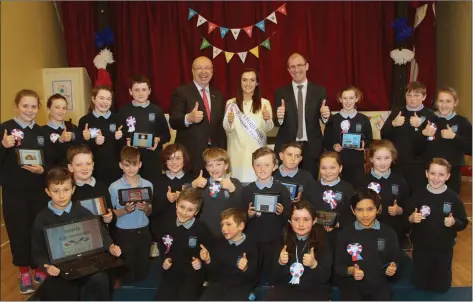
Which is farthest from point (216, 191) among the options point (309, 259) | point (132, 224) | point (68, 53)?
point (68, 53)

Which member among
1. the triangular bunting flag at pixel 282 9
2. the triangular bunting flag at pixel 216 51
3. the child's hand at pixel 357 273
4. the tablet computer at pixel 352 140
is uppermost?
the triangular bunting flag at pixel 282 9

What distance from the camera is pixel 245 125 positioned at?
14.1 ft

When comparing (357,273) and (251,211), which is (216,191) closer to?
(251,211)

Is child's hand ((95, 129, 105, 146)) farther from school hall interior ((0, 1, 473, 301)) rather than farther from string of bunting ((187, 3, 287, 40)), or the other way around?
string of bunting ((187, 3, 287, 40))

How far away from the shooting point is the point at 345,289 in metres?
3.43

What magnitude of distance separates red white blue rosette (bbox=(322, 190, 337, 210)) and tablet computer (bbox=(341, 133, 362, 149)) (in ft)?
2.17

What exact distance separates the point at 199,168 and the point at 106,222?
1.04 metres

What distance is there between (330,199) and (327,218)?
20 cm

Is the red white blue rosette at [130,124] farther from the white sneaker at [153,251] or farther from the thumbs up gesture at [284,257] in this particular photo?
the thumbs up gesture at [284,257]

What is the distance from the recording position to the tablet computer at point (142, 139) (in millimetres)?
4316

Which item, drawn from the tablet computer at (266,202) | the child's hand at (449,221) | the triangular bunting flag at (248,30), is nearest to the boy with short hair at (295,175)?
the tablet computer at (266,202)

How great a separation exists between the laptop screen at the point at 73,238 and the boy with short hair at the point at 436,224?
2384 millimetres

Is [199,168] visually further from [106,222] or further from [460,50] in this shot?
[460,50]

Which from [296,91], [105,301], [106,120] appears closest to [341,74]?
[296,91]
